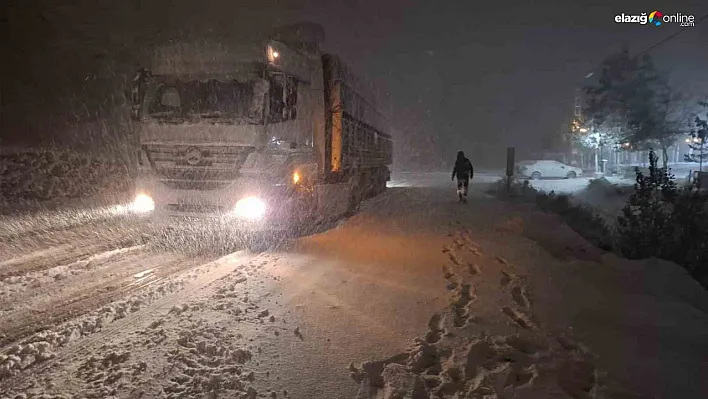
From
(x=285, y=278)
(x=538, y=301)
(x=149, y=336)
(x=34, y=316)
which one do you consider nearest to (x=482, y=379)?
(x=538, y=301)

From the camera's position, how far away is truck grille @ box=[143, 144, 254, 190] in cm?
877

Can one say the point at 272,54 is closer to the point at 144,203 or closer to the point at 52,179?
the point at 144,203

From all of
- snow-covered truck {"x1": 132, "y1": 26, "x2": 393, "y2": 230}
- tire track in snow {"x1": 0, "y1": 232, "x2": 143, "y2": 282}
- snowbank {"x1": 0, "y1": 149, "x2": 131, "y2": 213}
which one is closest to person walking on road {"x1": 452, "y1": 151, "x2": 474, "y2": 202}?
snow-covered truck {"x1": 132, "y1": 26, "x2": 393, "y2": 230}

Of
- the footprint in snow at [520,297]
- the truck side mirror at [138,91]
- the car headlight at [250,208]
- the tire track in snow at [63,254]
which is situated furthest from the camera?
the truck side mirror at [138,91]

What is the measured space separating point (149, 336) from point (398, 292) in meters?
2.78

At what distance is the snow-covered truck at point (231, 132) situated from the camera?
345 inches

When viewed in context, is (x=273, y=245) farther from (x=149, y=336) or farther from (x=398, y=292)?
(x=149, y=336)

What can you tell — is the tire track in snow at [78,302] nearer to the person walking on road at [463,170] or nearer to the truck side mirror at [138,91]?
the truck side mirror at [138,91]

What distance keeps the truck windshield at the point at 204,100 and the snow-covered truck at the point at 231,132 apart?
18 millimetres

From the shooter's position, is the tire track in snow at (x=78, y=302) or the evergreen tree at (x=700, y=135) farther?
the evergreen tree at (x=700, y=135)

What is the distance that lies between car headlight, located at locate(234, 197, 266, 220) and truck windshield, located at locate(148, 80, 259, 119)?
1523mm

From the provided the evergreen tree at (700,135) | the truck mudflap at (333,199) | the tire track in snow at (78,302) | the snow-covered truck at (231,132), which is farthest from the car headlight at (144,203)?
the evergreen tree at (700,135)

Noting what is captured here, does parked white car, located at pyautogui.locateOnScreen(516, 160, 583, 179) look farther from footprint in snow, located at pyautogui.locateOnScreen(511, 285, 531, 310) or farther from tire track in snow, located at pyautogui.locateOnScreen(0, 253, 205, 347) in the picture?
tire track in snow, located at pyautogui.locateOnScreen(0, 253, 205, 347)

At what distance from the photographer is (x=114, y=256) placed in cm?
769
